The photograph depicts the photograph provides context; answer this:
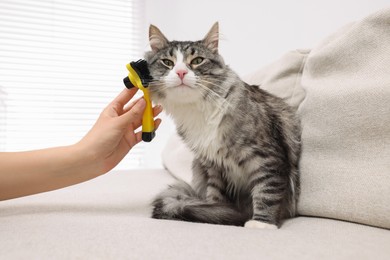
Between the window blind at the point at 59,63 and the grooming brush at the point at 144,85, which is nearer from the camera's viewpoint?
the grooming brush at the point at 144,85

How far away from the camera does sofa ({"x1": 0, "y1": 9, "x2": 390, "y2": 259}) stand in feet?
2.21

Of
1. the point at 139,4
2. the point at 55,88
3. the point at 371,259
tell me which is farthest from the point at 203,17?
the point at 371,259

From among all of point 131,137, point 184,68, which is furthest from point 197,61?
point 131,137

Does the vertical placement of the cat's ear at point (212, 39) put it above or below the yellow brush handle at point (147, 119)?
above

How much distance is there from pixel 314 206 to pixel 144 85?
613 mm

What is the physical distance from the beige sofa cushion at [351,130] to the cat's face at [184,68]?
0.33m

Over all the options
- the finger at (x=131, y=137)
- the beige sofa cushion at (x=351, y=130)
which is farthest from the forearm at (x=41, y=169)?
the beige sofa cushion at (x=351, y=130)

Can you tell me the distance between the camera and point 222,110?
1.12m

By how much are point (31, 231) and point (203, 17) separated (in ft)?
7.44

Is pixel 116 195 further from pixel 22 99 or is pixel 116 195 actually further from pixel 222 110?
pixel 22 99

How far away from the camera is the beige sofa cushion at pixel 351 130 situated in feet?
2.93

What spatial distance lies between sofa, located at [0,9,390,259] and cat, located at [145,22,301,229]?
0.06m

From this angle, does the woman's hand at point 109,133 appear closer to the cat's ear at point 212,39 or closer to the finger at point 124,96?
the finger at point 124,96

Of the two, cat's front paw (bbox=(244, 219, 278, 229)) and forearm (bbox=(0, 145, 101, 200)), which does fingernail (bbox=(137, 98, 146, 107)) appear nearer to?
forearm (bbox=(0, 145, 101, 200))
